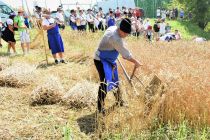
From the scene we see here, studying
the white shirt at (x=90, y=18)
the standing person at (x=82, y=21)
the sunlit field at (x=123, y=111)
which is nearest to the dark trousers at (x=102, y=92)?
the sunlit field at (x=123, y=111)

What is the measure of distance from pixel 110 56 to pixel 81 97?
3.32ft

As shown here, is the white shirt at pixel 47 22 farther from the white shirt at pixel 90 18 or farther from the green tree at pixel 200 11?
the green tree at pixel 200 11

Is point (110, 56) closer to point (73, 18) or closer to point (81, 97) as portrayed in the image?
point (81, 97)

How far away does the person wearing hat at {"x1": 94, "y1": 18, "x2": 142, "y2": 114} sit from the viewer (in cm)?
464

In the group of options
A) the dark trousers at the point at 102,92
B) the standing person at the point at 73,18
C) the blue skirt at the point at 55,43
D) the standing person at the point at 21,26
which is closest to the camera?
the dark trousers at the point at 102,92

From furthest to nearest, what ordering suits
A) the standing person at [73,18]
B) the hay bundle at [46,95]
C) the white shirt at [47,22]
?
the standing person at [73,18] < the white shirt at [47,22] < the hay bundle at [46,95]

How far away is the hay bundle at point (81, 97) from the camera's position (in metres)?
5.55

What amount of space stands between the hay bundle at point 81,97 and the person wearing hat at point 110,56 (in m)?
0.63

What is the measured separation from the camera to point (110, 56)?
4.97 meters

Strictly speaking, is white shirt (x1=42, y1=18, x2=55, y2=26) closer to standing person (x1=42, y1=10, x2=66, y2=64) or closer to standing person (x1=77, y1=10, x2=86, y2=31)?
standing person (x1=42, y1=10, x2=66, y2=64)

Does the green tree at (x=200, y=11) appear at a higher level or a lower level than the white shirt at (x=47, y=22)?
lower

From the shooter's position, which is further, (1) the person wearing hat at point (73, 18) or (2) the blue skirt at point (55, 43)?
(1) the person wearing hat at point (73, 18)

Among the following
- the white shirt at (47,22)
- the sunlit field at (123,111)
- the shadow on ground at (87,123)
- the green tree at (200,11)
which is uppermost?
the white shirt at (47,22)

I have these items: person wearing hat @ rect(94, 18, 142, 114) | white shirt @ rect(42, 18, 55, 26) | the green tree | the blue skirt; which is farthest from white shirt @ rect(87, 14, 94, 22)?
the green tree
